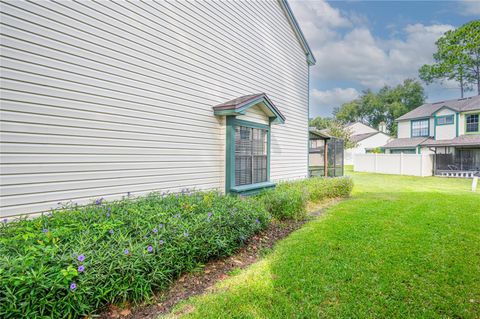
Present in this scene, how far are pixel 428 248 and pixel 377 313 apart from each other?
2.60 metres

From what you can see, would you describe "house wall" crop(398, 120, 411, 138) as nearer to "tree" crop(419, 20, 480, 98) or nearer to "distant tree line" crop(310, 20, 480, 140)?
"distant tree line" crop(310, 20, 480, 140)

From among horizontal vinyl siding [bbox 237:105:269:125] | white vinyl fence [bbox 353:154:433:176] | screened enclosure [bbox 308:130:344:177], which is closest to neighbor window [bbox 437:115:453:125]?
white vinyl fence [bbox 353:154:433:176]

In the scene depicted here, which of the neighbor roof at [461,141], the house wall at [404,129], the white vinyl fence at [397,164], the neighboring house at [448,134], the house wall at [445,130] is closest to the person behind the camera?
the white vinyl fence at [397,164]

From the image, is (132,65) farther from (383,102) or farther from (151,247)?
(383,102)

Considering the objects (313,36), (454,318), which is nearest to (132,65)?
(454,318)

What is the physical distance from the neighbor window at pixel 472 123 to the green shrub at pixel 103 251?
25968mm

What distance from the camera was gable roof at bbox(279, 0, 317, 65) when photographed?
8.98 meters

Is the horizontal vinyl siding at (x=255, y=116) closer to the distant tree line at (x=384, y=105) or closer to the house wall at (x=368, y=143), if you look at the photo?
the house wall at (x=368, y=143)

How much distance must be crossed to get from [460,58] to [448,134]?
13834 millimetres

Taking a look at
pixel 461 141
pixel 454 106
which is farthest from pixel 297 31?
pixel 454 106

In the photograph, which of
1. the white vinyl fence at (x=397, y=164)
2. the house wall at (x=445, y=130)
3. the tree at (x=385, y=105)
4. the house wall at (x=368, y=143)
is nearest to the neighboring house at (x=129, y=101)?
the white vinyl fence at (x=397, y=164)

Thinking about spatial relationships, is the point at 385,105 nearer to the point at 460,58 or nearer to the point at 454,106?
the point at 460,58

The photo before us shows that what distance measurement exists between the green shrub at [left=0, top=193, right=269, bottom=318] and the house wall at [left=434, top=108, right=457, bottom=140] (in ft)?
84.6

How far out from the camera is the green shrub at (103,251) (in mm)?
1956
